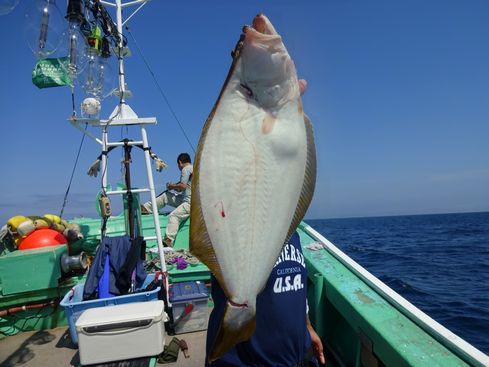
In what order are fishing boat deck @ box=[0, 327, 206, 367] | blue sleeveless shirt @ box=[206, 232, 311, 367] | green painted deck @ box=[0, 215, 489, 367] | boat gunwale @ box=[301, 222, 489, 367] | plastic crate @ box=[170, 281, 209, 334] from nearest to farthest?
blue sleeveless shirt @ box=[206, 232, 311, 367] → boat gunwale @ box=[301, 222, 489, 367] → green painted deck @ box=[0, 215, 489, 367] → fishing boat deck @ box=[0, 327, 206, 367] → plastic crate @ box=[170, 281, 209, 334]

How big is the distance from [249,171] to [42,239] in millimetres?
4532

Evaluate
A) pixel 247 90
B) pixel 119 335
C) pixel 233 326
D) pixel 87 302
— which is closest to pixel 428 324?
pixel 233 326

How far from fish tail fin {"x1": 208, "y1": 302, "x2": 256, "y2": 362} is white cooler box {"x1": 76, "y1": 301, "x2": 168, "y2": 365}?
2.05m

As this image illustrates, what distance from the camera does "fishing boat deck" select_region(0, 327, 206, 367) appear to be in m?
3.35

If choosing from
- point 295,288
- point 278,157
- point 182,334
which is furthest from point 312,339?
point 182,334

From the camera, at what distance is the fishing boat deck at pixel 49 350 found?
3.35m

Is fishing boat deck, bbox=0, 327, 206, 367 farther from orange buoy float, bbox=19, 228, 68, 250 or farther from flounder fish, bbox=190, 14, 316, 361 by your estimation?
flounder fish, bbox=190, 14, 316, 361

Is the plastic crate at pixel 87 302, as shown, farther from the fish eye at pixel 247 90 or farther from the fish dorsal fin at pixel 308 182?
the fish eye at pixel 247 90

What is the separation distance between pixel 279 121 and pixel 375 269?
1090cm

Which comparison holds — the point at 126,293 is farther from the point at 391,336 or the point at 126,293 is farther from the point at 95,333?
the point at 391,336

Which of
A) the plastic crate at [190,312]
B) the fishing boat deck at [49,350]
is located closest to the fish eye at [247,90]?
the fishing boat deck at [49,350]

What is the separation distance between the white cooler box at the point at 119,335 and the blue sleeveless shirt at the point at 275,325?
5.16ft

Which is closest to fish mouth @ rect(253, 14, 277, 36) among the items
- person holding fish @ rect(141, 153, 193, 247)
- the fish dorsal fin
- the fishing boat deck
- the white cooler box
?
the fish dorsal fin

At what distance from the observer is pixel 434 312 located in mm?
6727
